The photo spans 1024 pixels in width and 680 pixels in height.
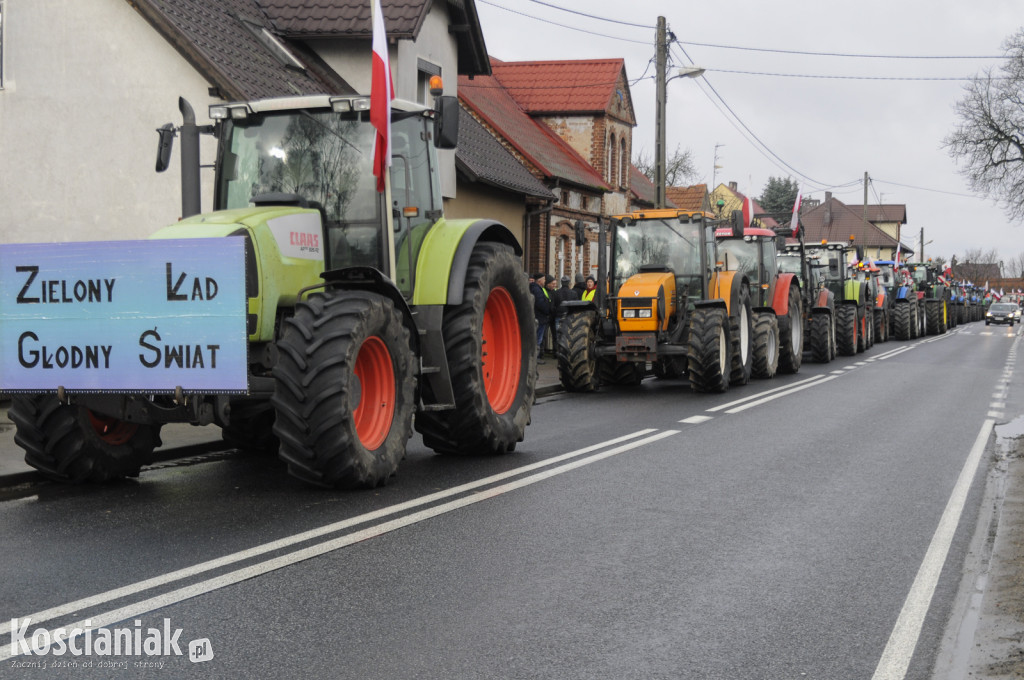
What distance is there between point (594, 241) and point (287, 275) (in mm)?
28865

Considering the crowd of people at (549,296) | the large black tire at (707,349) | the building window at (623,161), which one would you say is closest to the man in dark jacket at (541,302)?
the crowd of people at (549,296)

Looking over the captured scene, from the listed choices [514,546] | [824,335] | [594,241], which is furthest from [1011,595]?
[594,241]

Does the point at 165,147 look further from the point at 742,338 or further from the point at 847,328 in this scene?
the point at 847,328

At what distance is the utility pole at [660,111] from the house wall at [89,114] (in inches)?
438

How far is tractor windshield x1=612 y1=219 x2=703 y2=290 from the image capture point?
16906 mm

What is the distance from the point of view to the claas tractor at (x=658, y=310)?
1612 cm

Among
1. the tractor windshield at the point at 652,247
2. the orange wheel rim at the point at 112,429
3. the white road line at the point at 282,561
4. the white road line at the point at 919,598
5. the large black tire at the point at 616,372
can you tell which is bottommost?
the white road line at the point at 919,598

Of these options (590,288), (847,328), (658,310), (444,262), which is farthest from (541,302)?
(444,262)

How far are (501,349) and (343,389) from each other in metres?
3.47

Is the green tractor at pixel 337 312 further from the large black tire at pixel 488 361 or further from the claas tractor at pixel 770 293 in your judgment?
the claas tractor at pixel 770 293

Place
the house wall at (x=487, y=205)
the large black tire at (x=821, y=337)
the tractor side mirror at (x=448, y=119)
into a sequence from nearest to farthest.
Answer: the tractor side mirror at (x=448, y=119) → the large black tire at (x=821, y=337) → the house wall at (x=487, y=205)

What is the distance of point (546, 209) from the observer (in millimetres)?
29312

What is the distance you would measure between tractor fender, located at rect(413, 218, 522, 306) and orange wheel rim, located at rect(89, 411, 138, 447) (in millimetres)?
2356

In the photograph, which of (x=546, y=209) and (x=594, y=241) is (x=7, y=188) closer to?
(x=546, y=209)
